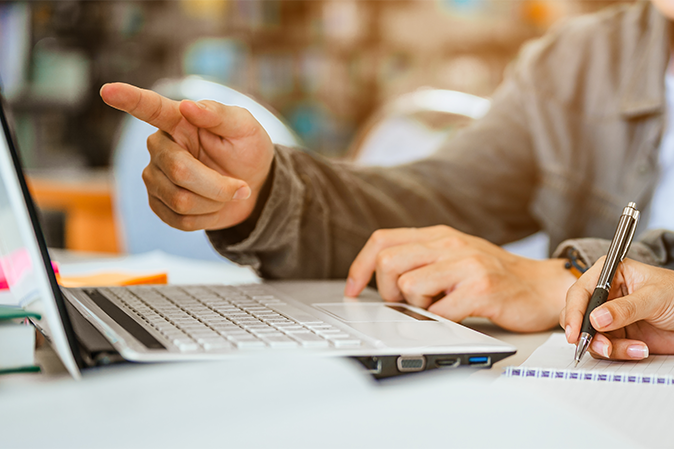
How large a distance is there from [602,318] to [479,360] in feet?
0.23

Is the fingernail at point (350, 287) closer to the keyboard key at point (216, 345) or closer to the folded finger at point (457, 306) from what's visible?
the folded finger at point (457, 306)

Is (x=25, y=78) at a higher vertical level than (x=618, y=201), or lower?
higher

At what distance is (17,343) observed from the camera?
0.32 meters

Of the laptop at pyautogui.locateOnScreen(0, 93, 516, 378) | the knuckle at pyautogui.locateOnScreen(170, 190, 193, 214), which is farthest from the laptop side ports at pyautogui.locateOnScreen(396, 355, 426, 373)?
the knuckle at pyautogui.locateOnScreen(170, 190, 193, 214)

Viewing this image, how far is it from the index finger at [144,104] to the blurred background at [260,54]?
2.07 metres

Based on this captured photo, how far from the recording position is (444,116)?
1.42 metres

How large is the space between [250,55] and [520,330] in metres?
2.80

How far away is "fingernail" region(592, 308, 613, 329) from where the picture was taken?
0.34 metres

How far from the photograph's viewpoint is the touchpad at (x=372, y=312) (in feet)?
1.30

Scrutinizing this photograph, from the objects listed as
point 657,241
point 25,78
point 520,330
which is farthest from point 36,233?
point 25,78

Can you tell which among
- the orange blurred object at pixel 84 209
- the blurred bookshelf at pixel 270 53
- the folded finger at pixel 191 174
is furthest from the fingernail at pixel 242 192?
the blurred bookshelf at pixel 270 53

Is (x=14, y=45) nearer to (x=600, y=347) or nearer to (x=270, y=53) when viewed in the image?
(x=270, y=53)

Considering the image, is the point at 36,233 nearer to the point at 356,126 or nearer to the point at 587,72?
the point at 587,72

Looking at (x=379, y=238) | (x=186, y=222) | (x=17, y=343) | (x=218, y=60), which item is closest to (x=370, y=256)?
(x=379, y=238)
